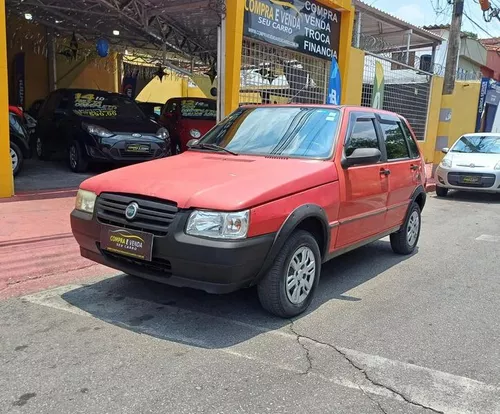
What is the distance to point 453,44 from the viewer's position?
1362cm

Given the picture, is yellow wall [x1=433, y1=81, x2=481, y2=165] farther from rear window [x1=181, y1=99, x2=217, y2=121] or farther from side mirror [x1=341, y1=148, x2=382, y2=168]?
side mirror [x1=341, y1=148, x2=382, y2=168]

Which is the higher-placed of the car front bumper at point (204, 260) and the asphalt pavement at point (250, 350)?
the car front bumper at point (204, 260)

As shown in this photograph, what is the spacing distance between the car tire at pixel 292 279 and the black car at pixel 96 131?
633cm

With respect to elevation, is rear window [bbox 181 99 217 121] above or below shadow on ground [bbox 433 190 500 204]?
above

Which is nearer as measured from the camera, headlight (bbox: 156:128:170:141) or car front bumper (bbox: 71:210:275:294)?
car front bumper (bbox: 71:210:275:294)

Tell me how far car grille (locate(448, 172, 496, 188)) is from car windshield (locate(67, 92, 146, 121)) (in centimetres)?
707

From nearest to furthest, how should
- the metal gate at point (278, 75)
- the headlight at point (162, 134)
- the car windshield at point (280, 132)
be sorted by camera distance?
1. the car windshield at point (280, 132)
2. the headlight at point (162, 134)
3. the metal gate at point (278, 75)

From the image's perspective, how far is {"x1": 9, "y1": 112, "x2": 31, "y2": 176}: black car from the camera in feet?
28.3

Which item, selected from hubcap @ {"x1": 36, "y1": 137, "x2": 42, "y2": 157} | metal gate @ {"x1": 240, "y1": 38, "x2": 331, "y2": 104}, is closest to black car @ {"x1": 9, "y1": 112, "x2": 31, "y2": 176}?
hubcap @ {"x1": 36, "y1": 137, "x2": 42, "y2": 157}

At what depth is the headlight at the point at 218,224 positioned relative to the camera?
136 inches

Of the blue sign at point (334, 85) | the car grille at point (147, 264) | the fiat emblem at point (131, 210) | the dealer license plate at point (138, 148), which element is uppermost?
the blue sign at point (334, 85)

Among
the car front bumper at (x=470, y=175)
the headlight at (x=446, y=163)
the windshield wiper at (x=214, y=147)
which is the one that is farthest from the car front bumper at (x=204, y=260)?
the headlight at (x=446, y=163)

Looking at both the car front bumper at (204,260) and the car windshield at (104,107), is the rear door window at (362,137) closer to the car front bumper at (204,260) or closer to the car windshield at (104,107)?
the car front bumper at (204,260)

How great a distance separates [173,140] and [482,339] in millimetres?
9641
